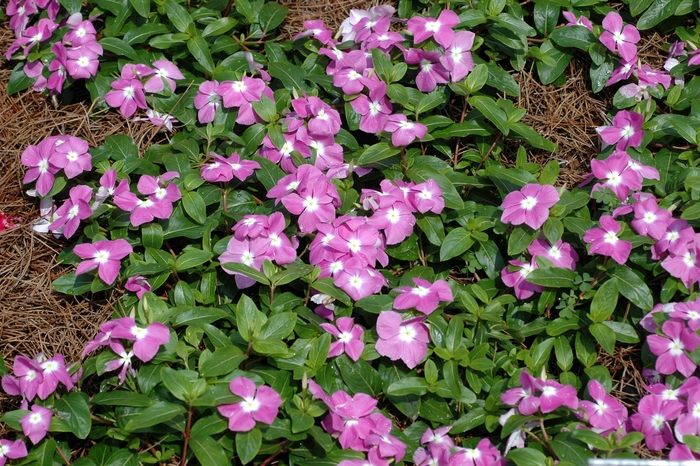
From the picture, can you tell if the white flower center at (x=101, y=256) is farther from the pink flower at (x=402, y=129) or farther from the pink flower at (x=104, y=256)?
the pink flower at (x=402, y=129)

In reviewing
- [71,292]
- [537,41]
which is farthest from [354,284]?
[537,41]

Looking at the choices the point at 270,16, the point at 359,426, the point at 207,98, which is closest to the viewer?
the point at 359,426

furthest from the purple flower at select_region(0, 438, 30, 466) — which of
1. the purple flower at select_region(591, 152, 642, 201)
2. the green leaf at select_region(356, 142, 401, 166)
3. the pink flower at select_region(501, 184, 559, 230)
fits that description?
the purple flower at select_region(591, 152, 642, 201)

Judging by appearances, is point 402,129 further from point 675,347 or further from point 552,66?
point 675,347

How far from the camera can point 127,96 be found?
304 cm

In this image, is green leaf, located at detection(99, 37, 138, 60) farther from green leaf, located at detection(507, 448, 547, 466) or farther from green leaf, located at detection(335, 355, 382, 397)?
green leaf, located at detection(507, 448, 547, 466)

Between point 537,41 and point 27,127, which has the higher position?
point 537,41

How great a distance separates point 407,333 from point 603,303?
618 mm

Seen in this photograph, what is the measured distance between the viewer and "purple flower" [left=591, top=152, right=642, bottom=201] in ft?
8.49

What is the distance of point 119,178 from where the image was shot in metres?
2.76

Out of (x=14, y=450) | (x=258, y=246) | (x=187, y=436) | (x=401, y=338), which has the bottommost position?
(x=14, y=450)

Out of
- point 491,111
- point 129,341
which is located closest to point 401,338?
point 129,341

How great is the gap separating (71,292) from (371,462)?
1173 millimetres

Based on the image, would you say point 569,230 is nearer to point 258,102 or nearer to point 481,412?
point 481,412
